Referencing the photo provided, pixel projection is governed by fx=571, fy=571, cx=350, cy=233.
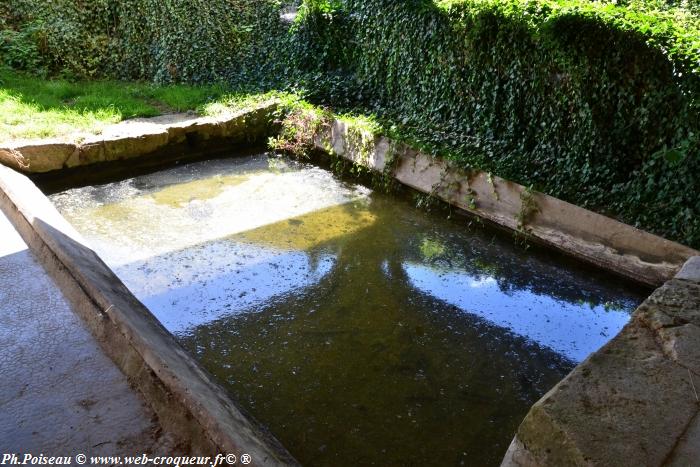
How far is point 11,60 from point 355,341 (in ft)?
27.8

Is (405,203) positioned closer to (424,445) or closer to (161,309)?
(161,309)

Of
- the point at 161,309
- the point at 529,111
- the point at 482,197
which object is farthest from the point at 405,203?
the point at 161,309

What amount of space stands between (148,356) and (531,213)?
386 cm

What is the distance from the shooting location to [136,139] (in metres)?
6.82

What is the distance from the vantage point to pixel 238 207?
6055mm

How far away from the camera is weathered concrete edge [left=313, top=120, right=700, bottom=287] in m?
4.70

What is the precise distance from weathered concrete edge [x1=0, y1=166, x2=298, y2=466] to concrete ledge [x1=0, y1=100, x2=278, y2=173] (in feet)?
6.75

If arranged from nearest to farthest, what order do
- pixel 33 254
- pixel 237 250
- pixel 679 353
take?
pixel 679 353, pixel 33 254, pixel 237 250

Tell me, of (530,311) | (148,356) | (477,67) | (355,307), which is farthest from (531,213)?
(148,356)

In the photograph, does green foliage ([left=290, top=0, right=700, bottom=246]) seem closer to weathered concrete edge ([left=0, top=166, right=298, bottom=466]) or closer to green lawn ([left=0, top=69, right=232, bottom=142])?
green lawn ([left=0, top=69, right=232, bottom=142])

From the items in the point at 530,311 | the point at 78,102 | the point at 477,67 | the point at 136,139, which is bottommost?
the point at 530,311

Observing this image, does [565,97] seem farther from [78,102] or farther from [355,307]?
[78,102]

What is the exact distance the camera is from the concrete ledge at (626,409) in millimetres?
2232

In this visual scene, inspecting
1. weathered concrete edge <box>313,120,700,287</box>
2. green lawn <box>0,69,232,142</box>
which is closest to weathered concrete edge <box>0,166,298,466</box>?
green lawn <box>0,69,232,142</box>
